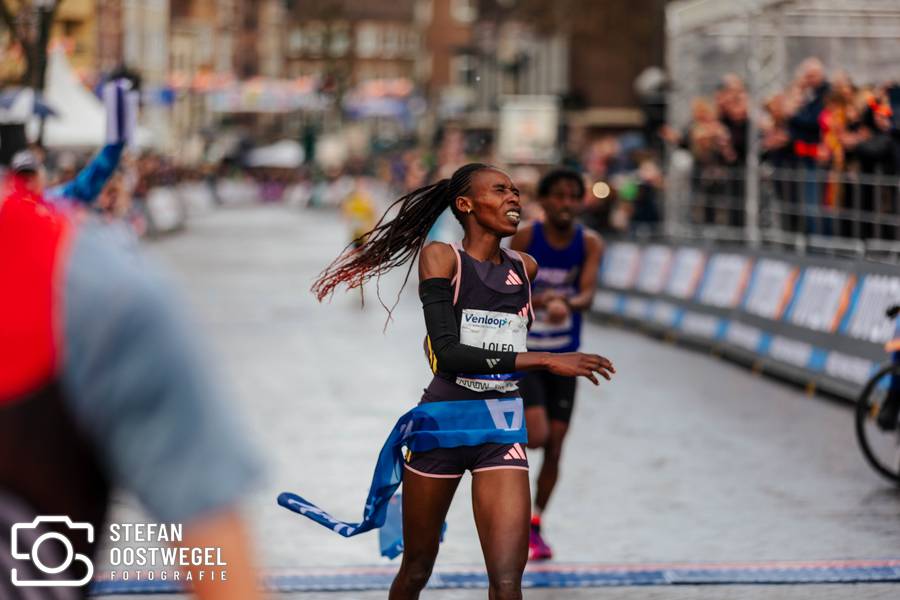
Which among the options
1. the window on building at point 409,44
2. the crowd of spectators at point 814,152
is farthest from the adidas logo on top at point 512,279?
the window on building at point 409,44

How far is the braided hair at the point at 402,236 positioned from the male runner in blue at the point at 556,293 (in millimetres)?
1840

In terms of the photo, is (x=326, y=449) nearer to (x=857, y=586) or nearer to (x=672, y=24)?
(x=857, y=586)

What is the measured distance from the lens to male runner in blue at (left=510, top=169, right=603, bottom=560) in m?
A: 8.00

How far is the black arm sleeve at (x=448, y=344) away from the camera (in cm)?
541

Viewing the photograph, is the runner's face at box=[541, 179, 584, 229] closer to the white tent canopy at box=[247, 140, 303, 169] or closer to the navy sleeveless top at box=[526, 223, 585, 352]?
the navy sleeveless top at box=[526, 223, 585, 352]

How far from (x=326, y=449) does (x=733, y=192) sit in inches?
388

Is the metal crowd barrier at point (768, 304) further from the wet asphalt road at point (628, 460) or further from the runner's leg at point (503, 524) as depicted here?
the runner's leg at point (503, 524)

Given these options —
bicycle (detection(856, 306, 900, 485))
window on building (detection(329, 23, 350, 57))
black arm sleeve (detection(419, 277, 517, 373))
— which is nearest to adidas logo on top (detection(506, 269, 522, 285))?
black arm sleeve (detection(419, 277, 517, 373))

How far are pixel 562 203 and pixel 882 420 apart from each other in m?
2.96

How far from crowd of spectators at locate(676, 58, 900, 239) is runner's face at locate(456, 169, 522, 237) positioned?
10.5 metres

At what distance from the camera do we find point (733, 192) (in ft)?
66.1

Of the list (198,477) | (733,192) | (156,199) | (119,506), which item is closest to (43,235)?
(198,477)

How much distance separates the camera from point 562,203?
8.32 m

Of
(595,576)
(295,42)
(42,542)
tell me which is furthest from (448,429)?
(295,42)
